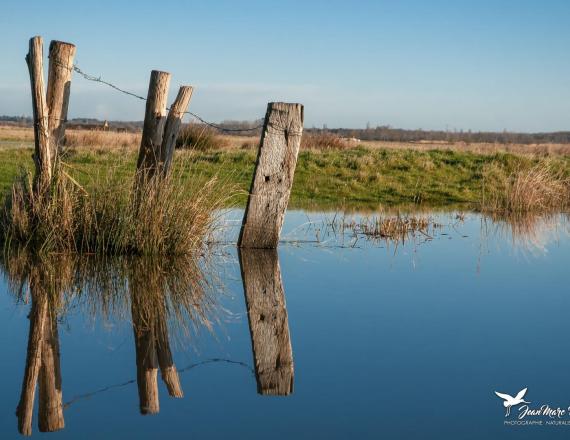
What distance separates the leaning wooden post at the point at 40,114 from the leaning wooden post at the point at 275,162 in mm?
2613

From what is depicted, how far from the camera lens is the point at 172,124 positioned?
1064 cm

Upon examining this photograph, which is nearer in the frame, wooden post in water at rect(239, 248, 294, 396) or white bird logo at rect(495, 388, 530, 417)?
white bird logo at rect(495, 388, 530, 417)

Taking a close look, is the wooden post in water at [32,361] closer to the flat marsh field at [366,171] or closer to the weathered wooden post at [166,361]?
the weathered wooden post at [166,361]

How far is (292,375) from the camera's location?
5.45 m

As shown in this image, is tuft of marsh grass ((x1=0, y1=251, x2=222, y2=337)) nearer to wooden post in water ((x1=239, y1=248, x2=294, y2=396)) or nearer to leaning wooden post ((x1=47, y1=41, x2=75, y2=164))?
wooden post in water ((x1=239, y1=248, x2=294, y2=396))

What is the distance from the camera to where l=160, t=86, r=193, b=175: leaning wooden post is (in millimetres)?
10570

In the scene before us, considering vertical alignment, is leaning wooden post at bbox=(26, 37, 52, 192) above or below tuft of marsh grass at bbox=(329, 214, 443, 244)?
above

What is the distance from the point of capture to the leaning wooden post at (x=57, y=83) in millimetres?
10281

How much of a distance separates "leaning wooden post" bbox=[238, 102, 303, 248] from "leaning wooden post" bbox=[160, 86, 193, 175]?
1.09 meters

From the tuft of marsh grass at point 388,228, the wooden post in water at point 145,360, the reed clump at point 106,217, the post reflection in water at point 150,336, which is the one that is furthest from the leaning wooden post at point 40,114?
the tuft of marsh grass at point 388,228

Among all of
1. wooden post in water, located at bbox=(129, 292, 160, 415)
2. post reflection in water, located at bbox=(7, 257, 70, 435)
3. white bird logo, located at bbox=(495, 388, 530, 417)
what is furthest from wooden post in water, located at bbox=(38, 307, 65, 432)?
white bird logo, located at bbox=(495, 388, 530, 417)

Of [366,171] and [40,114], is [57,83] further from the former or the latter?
[366,171]

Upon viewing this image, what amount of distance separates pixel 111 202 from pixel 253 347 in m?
4.30

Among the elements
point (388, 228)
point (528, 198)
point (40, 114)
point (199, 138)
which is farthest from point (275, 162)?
point (199, 138)
